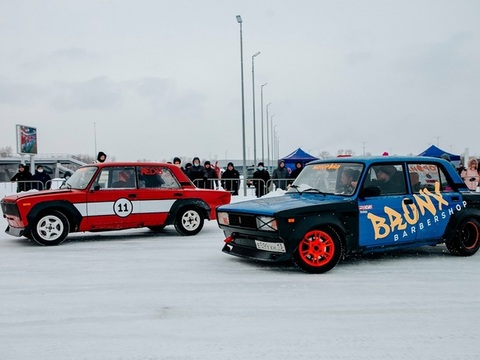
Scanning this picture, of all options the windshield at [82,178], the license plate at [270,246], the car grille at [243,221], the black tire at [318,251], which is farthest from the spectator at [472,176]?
the windshield at [82,178]

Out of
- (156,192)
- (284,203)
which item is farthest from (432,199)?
(156,192)

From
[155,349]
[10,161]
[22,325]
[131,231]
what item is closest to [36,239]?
[131,231]

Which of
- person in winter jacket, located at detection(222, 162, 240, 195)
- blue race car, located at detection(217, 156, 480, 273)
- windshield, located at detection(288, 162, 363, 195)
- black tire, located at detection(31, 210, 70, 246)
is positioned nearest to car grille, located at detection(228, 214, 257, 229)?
blue race car, located at detection(217, 156, 480, 273)

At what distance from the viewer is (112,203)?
34.1 feet

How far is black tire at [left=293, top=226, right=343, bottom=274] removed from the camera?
713 cm

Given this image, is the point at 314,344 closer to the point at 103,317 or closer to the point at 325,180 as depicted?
the point at 103,317

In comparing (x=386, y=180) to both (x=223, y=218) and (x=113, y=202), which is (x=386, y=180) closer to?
(x=223, y=218)

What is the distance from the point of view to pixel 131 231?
1241 centimetres

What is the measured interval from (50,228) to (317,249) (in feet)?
17.4

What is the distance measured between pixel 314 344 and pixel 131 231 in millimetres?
8603

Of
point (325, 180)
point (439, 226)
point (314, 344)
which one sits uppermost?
point (325, 180)

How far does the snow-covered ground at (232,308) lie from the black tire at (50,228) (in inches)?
37.6

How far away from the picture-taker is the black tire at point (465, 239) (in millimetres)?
8277

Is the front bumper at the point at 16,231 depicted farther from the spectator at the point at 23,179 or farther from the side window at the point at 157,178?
the spectator at the point at 23,179
